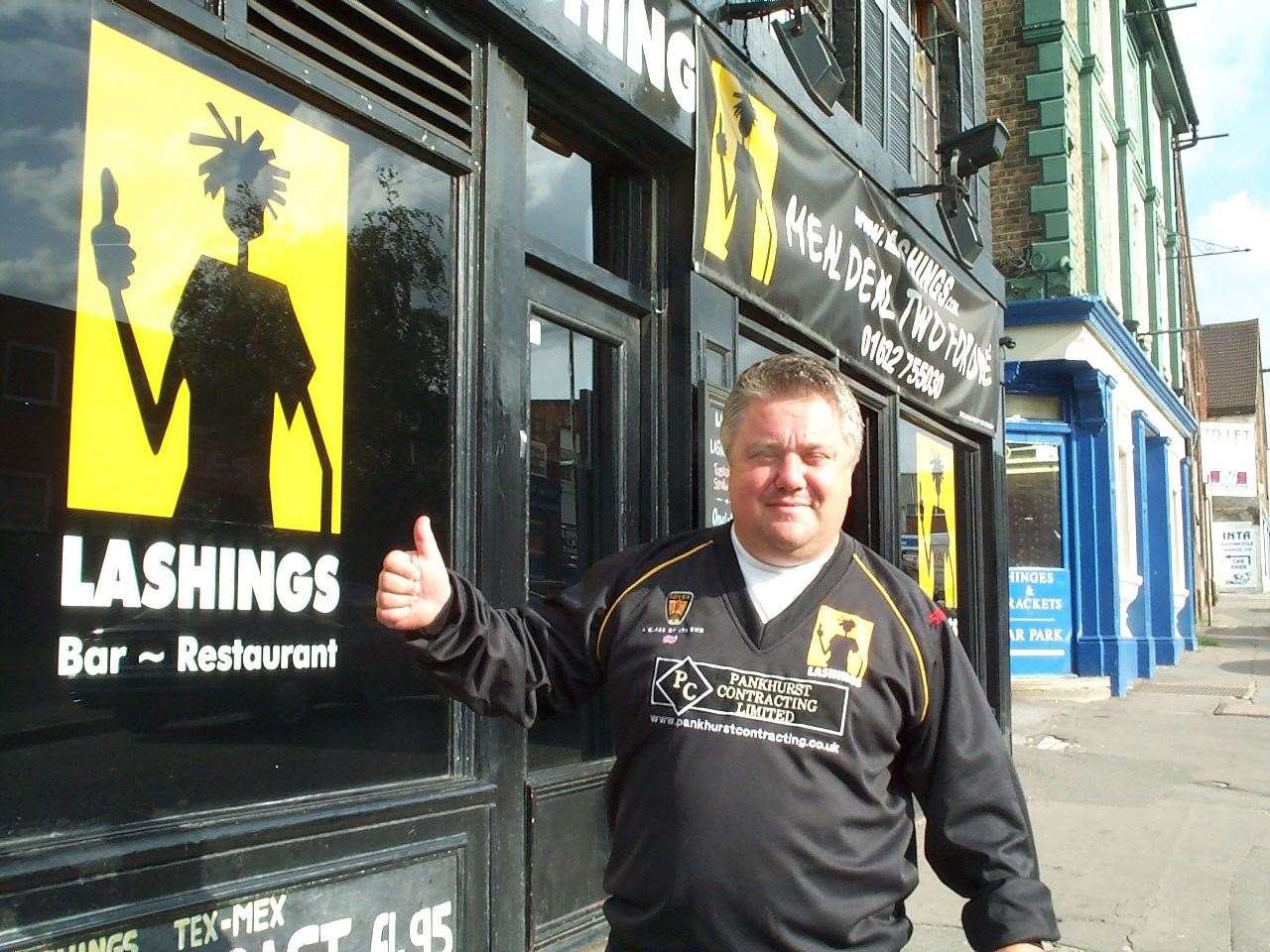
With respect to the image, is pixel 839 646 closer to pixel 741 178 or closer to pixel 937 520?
pixel 741 178

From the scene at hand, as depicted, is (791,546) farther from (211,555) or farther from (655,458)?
(655,458)

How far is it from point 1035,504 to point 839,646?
43.8 feet

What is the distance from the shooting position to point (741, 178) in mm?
5430

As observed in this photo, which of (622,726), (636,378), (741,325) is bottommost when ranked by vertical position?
(622,726)

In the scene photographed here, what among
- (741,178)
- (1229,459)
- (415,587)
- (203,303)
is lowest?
(415,587)

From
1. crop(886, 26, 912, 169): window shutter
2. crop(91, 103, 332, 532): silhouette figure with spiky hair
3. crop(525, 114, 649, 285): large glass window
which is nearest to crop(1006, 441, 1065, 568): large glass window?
crop(886, 26, 912, 169): window shutter

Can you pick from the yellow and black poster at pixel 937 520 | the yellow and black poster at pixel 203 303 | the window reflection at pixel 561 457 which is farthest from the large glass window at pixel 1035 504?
the yellow and black poster at pixel 203 303

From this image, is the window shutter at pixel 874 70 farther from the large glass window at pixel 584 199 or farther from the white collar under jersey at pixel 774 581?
the white collar under jersey at pixel 774 581

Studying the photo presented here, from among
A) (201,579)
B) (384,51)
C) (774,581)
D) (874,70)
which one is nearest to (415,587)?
(774,581)

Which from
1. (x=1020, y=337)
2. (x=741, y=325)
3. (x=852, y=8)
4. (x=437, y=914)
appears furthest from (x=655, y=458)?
(x=1020, y=337)

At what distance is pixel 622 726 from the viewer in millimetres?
2326

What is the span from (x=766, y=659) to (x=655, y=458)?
9.23 feet

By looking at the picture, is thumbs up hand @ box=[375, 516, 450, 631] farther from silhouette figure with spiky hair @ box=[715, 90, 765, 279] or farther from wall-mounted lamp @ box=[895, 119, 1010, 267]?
wall-mounted lamp @ box=[895, 119, 1010, 267]

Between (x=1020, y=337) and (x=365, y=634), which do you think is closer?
(x=365, y=634)
